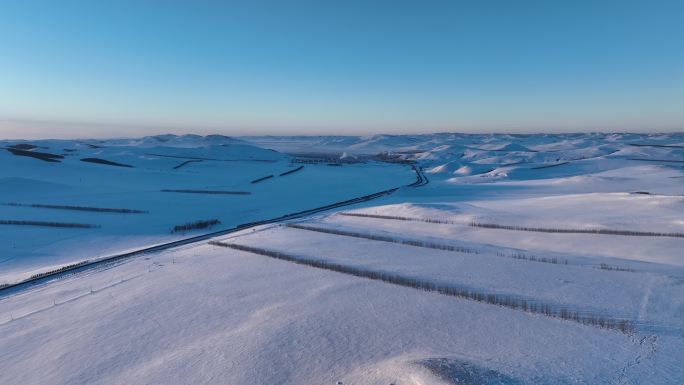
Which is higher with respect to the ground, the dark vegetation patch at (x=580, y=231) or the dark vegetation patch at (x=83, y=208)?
the dark vegetation patch at (x=580, y=231)

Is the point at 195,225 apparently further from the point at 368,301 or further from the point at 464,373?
the point at 464,373

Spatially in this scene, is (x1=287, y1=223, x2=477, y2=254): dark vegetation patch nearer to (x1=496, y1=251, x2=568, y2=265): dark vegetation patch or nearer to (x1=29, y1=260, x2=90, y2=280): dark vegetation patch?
(x1=496, y1=251, x2=568, y2=265): dark vegetation patch

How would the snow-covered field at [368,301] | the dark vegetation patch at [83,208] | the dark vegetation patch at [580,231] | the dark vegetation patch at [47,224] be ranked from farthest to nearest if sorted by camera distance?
the dark vegetation patch at [83,208], the dark vegetation patch at [47,224], the dark vegetation patch at [580,231], the snow-covered field at [368,301]

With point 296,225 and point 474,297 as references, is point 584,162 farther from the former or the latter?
point 474,297

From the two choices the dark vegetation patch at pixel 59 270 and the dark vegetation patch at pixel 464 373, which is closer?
the dark vegetation patch at pixel 464 373

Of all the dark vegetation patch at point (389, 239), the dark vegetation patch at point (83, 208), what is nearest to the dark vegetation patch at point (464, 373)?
the dark vegetation patch at point (389, 239)

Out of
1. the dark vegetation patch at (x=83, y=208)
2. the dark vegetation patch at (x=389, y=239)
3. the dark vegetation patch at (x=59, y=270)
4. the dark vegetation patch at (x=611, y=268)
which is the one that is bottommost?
the dark vegetation patch at (x=83, y=208)

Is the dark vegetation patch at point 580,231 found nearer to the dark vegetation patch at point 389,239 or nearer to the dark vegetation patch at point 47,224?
the dark vegetation patch at point 389,239

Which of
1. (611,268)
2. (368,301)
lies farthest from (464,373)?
(611,268)

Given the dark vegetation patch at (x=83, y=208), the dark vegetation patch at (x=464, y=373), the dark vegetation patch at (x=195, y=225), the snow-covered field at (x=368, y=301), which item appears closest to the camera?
the dark vegetation patch at (x=464, y=373)
